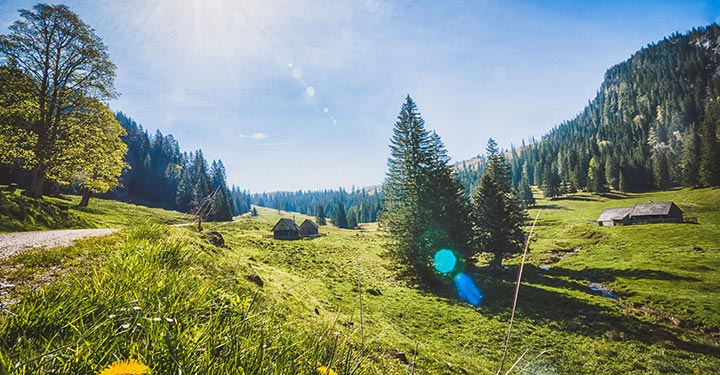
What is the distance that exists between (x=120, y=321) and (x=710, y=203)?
92.7 m

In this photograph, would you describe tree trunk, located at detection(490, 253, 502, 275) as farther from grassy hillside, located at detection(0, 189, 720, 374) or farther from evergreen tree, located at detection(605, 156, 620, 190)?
evergreen tree, located at detection(605, 156, 620, 190)

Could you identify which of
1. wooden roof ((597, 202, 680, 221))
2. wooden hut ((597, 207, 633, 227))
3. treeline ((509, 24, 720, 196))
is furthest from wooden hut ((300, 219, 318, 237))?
treeline ((509, 24, 720, 196))

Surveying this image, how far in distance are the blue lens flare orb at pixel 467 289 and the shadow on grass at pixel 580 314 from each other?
21.8 inches

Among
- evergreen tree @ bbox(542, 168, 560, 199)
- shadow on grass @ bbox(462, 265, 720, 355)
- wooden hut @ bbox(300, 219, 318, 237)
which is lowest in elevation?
shadow on grass @ bbox(462, 265, 720, 355)

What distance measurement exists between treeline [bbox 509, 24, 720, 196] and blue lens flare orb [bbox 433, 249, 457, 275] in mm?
86929

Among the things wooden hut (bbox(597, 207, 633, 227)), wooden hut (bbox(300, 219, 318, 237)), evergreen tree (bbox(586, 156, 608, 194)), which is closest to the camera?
wooden hut (bbox(597, 207, 633, 227))

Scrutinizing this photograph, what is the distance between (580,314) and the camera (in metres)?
17.0

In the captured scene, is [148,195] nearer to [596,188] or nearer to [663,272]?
[663,272]

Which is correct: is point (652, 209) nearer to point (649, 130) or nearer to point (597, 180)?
point (597, 180)

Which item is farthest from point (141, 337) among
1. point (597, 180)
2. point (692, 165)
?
point (597, 180)

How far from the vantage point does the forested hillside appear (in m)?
84.8

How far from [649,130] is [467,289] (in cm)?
15836

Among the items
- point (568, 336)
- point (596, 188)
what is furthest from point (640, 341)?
point (596, 188)

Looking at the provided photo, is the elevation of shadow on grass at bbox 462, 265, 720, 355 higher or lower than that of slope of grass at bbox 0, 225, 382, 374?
lower
